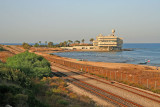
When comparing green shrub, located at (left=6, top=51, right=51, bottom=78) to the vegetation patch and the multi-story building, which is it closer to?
the vegetation patch

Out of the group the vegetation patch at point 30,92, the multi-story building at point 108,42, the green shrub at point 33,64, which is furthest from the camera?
the multi-story building at point 108,42

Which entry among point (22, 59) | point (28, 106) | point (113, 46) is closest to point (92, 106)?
point (28, 106)

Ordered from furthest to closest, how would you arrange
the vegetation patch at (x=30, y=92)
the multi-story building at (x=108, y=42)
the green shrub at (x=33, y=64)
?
the multi-story building at (x=108, y=42) < the green shrub at (x=33, y=64) < the vegetation patch at (x=30, y=92)

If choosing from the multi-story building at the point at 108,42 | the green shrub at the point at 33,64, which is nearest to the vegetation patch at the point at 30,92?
the green shrub at the point at 33,64

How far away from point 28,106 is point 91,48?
6894 inches

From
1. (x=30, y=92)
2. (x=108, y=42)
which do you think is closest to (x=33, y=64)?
(x=30, y=92)

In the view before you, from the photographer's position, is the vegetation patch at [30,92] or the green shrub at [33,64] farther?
the green shrub at [33,64]

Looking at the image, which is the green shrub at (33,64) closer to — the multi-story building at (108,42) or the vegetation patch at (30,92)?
the vegetation patch at (30,92)

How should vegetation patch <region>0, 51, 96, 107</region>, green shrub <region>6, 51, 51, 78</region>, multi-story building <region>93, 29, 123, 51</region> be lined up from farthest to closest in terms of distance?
1. multi-story building <region>93, 29, 123, 51</region>
2. green shrub <region>6, 51, 51, 78</region>
3. vegetation patch <region>0, 51, 96, 107</region>

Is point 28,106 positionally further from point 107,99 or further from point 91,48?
point 91,48

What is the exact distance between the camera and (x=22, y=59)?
2586 centimetres

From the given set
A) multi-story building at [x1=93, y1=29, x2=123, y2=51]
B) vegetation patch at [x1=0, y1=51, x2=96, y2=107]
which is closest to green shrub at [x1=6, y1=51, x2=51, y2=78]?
vegetation patch at [x1=0, y1=51, x2=96, y2=107]

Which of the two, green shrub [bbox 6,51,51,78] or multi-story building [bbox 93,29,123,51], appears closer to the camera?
green shrub [bbox 6,51,51,78]

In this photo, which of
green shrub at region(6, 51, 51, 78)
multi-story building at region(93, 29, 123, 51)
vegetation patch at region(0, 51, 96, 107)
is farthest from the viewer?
multi-story building at region(93, 29, 123, 51)
